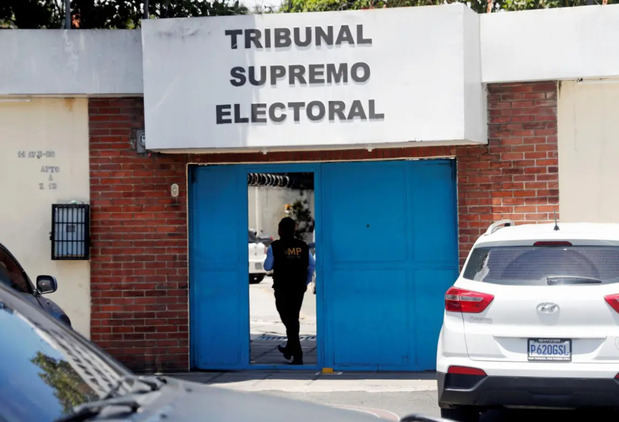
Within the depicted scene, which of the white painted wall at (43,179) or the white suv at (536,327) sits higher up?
the white painted wall at (43,179)

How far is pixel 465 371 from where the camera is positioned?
7832 millimetres

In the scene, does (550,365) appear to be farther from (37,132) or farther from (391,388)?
(37,132)

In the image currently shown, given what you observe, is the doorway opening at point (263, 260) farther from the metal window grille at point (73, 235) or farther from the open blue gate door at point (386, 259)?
the metal window grille at point (73, 235)

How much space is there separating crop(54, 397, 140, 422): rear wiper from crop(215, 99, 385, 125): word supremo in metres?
7.99

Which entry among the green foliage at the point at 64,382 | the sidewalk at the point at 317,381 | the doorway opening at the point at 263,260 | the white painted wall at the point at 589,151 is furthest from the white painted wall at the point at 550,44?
the green foliage at the point at 64,382

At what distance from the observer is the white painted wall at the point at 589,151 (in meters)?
11.9

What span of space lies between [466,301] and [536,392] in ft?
2.82

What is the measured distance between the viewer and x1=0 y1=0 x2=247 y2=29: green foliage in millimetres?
16859

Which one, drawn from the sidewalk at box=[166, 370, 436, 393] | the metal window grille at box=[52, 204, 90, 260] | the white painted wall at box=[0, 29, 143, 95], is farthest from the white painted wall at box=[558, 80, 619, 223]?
the metal window grille at box=[52, 204, 90, 260]

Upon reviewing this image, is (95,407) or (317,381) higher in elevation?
(95,407)

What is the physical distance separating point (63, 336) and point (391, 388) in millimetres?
7534

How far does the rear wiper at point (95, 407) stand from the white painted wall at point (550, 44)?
29.9 feet

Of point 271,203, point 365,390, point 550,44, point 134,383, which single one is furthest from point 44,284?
point 271,203

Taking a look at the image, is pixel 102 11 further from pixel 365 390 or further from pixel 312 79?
pixel 365 390
